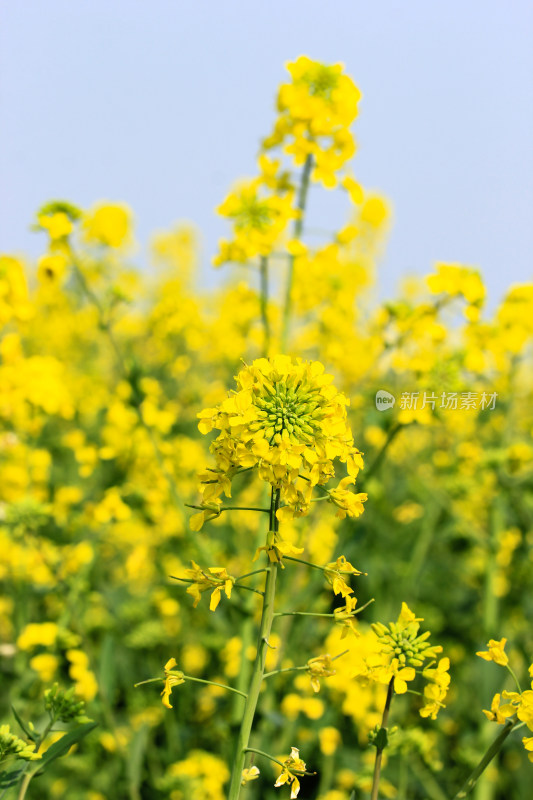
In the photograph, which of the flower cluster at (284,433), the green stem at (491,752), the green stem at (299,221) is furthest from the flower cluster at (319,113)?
the green stem at (491,752)

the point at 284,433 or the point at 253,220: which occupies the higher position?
the point at 253,220

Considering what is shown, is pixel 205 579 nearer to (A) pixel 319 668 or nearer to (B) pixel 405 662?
(A) pixel 319 668

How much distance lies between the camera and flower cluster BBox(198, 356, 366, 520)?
1.11 meters

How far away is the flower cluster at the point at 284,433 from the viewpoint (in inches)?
43.8

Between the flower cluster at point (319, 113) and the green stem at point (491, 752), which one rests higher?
the flower cluster at point (319, 113)

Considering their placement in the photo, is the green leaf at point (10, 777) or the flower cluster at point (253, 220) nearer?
the green leaf at point (10, 777)

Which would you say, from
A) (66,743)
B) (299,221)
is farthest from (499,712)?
(299,221)

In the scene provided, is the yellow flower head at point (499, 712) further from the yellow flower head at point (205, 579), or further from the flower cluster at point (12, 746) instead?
the flower cluster at point (12, 746)

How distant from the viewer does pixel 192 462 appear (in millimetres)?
3908

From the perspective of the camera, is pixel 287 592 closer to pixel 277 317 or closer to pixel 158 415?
pixel 158 415

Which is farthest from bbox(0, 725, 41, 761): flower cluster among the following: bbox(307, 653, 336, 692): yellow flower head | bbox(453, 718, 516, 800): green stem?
bbox(453, 718, 516, 800): green stem

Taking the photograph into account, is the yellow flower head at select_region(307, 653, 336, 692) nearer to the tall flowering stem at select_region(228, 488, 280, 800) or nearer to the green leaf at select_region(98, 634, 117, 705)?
the tall flowering stem at select_region(228, 488, 280, 800)

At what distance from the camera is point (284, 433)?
1.12m

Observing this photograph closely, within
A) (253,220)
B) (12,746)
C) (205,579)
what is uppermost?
(253,220)
